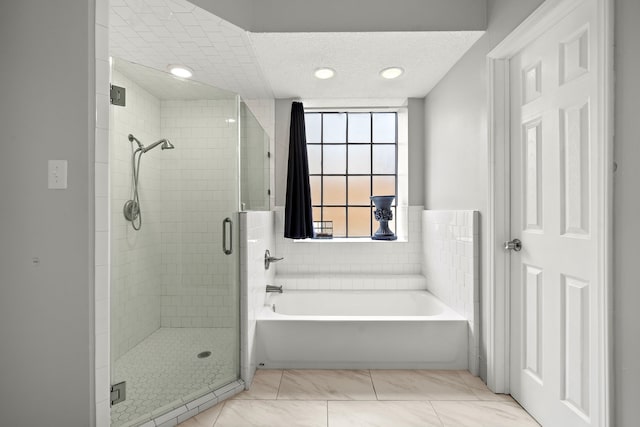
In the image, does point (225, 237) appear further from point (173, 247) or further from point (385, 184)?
point (385, 184)

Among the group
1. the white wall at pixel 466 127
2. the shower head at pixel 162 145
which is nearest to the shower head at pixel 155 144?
the shower head at pixel 162 145

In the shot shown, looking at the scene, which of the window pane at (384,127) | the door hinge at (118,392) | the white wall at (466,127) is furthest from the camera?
the window pane at (384,127)

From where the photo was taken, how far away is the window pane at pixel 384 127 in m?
3.71

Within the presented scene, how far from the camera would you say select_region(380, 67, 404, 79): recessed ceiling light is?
8.69ft

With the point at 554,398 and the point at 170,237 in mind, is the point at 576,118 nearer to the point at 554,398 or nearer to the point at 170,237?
the point at 554,398

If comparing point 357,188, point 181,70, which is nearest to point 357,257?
point 357,188

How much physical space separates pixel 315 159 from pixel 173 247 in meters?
2.12

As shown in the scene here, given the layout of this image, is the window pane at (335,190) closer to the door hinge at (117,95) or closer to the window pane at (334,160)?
the window pane at (334,160)

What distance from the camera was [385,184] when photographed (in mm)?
3723

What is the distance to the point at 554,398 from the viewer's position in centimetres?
165

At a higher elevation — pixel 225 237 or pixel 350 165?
pixel 350 165
